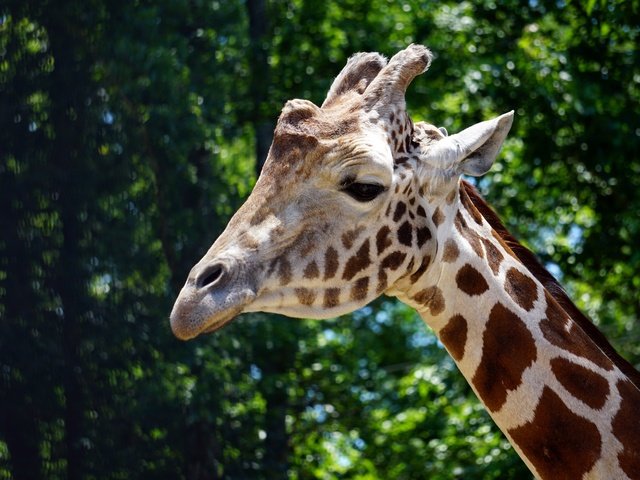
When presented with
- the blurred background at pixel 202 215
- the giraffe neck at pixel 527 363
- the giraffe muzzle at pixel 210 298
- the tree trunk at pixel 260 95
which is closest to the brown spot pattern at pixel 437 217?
the giraffe neck at pixel 527 363

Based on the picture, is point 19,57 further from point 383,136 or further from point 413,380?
point 383,136

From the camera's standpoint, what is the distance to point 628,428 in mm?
4078

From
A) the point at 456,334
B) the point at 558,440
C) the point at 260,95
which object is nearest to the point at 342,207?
the point at 456,334

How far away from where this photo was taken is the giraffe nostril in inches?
145

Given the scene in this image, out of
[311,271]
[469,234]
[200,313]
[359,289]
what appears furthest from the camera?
[469,234]

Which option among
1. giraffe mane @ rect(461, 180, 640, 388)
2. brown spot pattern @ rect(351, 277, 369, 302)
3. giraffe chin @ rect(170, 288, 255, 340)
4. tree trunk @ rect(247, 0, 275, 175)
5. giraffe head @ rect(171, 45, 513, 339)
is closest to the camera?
giraffe chin @ rect(170, 288, 255, 340)

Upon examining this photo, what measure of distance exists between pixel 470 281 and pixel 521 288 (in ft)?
0.69

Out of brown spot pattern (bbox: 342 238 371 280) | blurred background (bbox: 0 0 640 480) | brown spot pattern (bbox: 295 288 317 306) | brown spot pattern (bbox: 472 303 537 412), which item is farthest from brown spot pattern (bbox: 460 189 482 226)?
blurred background (bbox: 0 0 640 480)

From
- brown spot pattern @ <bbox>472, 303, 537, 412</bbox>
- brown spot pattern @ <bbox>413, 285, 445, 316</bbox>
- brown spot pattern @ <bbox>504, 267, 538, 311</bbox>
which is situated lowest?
brown spot pattern @ <bbox>472, 303, 537, 412</bbox>

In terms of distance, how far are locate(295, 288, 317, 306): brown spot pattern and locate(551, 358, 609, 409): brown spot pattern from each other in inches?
34.3

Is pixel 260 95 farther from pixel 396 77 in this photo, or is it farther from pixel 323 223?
pixel 323 223

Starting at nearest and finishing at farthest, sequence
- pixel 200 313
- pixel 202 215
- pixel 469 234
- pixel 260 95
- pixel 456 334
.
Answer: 1. pixel 200 313
2. pixel 456 334
3. pixel 469 234
4. pixel 202 215
5. pixel 260 95

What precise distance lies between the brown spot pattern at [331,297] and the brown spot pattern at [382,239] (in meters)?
0.21

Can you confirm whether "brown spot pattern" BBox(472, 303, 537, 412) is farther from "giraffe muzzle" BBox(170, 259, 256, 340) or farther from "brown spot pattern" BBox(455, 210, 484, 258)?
"giraffe muzzle" BBox(170, 259, 256, 340)
